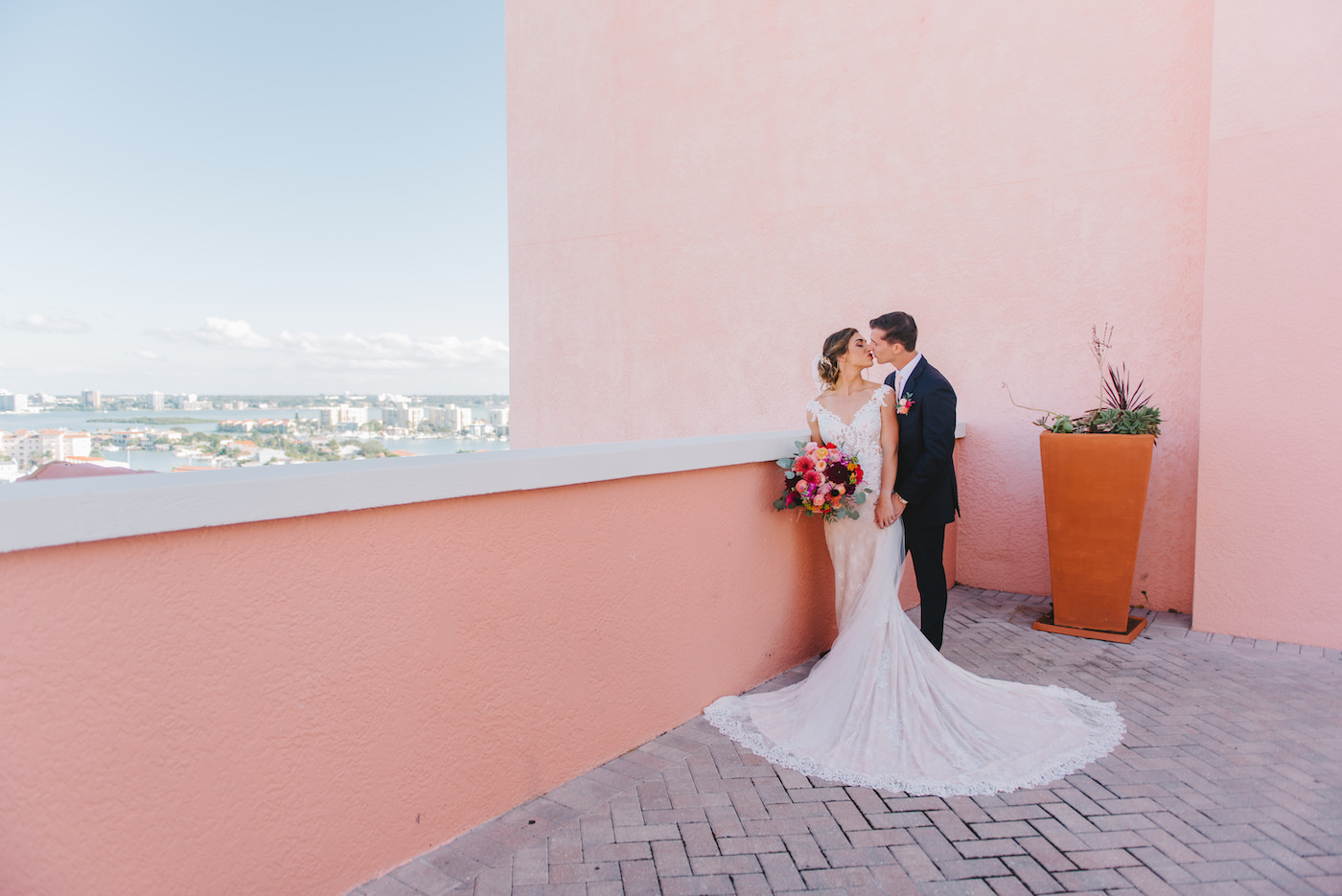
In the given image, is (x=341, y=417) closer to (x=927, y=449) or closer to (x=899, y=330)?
(x=899, y=330)

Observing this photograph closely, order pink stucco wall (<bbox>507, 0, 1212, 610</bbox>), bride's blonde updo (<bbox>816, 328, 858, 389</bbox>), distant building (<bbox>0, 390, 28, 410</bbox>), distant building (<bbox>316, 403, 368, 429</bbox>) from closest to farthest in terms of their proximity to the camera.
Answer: bride's blonde updo (<bbox>816, 328, 858, 389</bbox>) → pink stucco wall (<bbox>507, 0, 1212, 610</bbox>) → distant building (<bbox>0, 390, 28, 410</bbox>) → distant building (<bbox>316, 403, 368, 429</bbox>)

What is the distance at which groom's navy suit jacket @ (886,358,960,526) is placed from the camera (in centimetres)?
434

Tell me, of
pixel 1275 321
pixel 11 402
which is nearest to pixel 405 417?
pixel 11 402

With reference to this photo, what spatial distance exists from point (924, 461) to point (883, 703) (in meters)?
1.39

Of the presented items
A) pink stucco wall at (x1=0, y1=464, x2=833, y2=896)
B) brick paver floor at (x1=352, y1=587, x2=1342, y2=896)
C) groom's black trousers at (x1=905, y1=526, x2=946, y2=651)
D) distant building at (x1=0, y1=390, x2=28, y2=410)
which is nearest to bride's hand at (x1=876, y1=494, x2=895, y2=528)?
groom's black trousers at (x1=905, y1=526, x2=946, y2=651)

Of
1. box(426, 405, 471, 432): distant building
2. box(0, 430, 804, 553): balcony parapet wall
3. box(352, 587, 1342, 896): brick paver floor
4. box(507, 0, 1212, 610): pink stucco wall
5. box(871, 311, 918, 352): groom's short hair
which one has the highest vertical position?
box(507, 0, 1212, 610): pink stucco wall

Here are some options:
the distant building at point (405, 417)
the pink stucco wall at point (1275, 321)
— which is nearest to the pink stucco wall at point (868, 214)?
the pink stucco wall at point (1275, 321)

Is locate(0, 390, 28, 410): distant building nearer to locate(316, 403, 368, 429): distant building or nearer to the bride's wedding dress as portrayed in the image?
locate(316, 403, 368, 429): distant building

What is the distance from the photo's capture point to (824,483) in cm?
402

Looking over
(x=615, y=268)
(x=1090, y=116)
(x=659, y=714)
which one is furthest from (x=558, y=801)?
(x=615, y=268)

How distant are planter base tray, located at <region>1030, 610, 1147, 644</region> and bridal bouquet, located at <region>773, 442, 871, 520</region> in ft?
7.05

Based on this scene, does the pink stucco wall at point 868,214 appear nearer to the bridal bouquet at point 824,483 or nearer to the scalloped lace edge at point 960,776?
the scalloped lace edge at point 960,776

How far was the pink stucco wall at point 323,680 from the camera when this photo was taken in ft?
6.00

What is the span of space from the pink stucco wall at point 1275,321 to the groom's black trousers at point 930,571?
207cm
